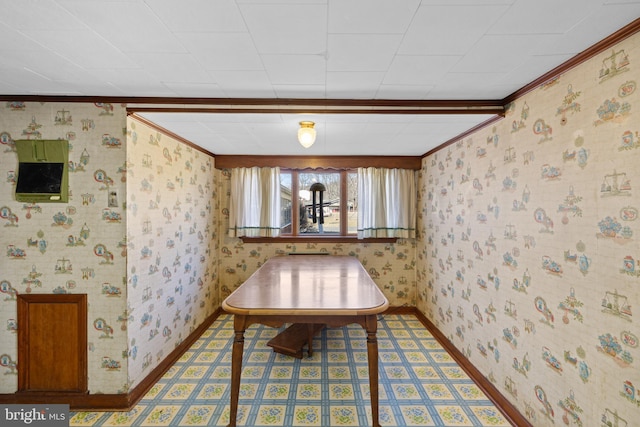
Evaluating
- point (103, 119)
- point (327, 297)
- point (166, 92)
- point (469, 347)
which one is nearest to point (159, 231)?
point (103, 119)

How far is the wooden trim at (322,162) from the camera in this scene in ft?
12.4

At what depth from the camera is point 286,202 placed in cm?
406

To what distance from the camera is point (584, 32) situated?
1221 millimetres

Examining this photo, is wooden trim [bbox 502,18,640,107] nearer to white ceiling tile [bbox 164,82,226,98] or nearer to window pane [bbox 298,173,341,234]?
white ceiling tile [bbox 164,82,226,98]

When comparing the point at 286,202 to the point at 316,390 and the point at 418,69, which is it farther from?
the point at 418,69

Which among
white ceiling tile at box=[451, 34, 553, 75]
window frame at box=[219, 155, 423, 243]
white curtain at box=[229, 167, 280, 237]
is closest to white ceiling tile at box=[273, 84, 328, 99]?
white ceiling tile at box=[451, 34, 553, 75]

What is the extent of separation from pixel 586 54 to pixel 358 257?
9.74 feet

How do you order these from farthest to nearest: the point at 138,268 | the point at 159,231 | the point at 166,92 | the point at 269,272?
the point at 269,272, the point at 159,231, the point at 138,268, the point at 166,92

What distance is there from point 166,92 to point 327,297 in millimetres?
1771

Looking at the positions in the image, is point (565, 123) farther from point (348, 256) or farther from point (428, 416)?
point (348, 256)

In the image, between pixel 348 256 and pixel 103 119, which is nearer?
pixel 103 119

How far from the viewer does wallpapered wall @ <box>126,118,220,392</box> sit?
84.0 inches

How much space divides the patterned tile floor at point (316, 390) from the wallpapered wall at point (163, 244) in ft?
1.01

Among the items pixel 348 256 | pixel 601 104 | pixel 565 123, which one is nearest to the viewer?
pixel 601 104
